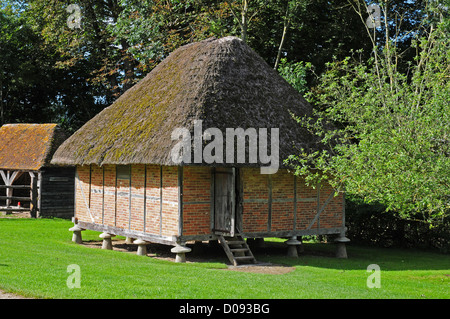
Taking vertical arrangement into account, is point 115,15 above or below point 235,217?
above

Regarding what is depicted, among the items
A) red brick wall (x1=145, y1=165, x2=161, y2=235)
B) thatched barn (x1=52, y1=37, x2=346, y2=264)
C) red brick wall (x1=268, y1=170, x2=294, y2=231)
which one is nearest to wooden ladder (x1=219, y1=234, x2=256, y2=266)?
thatched barn (x1=52, y1=37, x2=346, y2=264)

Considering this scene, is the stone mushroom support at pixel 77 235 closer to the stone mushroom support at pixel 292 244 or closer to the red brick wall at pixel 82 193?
the red brick wall at pixel 82 193

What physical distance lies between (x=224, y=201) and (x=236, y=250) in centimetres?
128

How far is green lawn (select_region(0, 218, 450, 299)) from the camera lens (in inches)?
406

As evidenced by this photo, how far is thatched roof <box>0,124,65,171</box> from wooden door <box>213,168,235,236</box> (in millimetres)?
12396

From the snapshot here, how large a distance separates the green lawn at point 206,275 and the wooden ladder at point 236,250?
15.4 inches

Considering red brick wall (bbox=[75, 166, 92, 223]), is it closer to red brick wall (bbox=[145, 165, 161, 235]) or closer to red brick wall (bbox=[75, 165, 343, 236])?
red brick wall (bbox=[75, 165, 343, 236])

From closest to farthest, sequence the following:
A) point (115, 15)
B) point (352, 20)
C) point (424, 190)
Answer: point (424, 190)
point (352, 20)
point (115, 15)


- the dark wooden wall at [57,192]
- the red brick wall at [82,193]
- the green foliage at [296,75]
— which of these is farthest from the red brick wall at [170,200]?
the dark wooden wall at [57,192]

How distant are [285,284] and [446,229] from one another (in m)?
9.84

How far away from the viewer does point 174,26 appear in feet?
90.6

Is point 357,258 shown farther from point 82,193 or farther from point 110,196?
point 82,193
